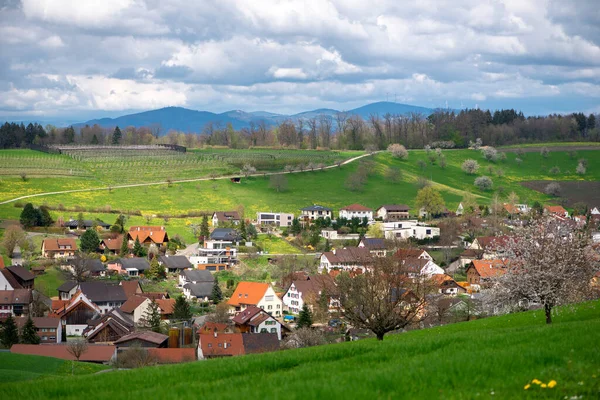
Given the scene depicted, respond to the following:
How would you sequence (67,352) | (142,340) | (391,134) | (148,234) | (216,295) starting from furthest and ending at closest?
(391,134) → (148,234) → (216,295) → (142,340) → (67,352)

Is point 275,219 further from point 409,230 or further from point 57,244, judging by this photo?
point 57,244

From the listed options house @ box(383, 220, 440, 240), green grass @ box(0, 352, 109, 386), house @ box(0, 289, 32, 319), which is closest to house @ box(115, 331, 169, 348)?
green grass @ box(0, 352, 109, 386)

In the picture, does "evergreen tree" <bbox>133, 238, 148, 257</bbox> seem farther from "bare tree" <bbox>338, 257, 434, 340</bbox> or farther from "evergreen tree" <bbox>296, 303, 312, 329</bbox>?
"bare tree" <bbox>338, 257, 434, 340</bbox>

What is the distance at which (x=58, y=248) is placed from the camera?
2547 inches

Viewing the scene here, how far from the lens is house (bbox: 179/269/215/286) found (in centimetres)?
5903

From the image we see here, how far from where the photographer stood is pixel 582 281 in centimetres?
2242

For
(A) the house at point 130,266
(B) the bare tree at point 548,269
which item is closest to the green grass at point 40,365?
(B) the bare tree at point 548,269

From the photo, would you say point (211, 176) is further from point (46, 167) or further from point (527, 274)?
point (527, 274)

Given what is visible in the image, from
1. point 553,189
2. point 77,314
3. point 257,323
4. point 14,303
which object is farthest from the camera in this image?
point 553,189

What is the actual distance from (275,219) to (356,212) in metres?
10.5

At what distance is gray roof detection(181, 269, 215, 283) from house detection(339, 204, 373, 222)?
30255mm

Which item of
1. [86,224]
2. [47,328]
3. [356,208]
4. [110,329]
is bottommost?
[110,329]

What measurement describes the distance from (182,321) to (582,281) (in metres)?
30.3

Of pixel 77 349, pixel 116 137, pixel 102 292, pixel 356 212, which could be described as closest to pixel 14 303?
pixel 102 292
